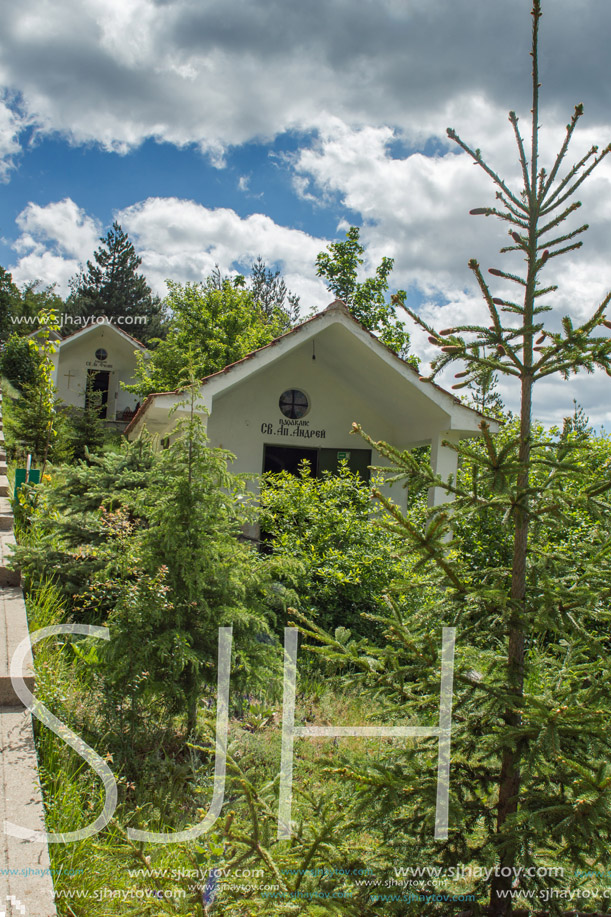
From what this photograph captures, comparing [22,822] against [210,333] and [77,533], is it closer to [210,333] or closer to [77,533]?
[77,533]

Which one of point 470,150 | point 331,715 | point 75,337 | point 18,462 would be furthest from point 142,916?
point 75,337

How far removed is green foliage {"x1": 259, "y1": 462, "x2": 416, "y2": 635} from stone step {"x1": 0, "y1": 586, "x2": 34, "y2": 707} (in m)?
2.64

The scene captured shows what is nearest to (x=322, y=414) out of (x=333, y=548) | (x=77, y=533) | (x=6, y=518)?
(x=333, y=548)

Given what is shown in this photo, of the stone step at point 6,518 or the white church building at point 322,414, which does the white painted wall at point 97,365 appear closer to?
the white church building at point 322,414

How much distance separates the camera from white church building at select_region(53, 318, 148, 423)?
96.8 feet

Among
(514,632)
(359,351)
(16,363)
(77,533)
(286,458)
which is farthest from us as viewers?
(16,363)

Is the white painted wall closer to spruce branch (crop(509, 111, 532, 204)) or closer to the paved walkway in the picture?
the paved walkway

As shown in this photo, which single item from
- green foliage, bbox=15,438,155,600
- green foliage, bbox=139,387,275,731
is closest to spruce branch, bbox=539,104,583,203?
green foliage, bbox=139,387,275,731

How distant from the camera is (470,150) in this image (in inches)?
122

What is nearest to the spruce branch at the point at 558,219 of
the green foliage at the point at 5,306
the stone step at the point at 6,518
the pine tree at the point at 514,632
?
the pine tree at the point at 514,632

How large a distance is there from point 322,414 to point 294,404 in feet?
1.69

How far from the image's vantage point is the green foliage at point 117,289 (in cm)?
4456

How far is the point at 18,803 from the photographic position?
3172mm

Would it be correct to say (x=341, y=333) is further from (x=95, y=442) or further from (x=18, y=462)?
(x=95, y=442)
